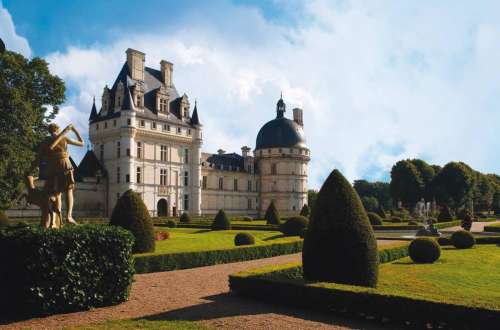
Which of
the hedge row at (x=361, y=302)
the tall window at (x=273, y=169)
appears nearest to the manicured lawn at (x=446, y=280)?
the hedge row at (x=361, y=302)

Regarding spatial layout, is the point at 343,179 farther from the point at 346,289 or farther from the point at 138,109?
the point at 138,109

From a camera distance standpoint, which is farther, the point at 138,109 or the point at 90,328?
the point at 138,109

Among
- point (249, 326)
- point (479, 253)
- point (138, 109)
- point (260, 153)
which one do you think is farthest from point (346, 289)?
point (260, 153)

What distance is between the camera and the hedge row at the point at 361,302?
26.1 ft

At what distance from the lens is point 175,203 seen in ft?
172

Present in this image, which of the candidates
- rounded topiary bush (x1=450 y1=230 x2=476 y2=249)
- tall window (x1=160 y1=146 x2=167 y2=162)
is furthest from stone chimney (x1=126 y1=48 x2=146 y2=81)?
rounded topiary bush (x1=450 y1=230 x2=476 y2=249)

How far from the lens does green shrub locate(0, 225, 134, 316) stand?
8812 mm

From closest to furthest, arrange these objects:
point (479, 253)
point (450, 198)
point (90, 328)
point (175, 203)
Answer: point (90, 328)
point (479, 253)
point (175, 203)
point (450, 198)

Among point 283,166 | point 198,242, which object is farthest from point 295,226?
point 283,166

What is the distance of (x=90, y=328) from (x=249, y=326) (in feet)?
9.19

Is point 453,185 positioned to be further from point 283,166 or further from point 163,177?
point 163,177

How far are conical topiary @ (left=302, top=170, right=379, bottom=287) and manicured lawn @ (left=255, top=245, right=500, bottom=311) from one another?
56 cm

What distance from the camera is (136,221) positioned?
1616 centimetres

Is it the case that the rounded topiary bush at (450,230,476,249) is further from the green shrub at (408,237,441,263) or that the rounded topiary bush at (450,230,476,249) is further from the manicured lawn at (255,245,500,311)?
the green shrub at (408,237,441,263)
